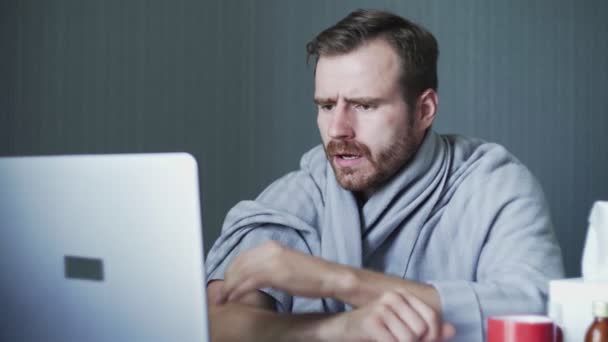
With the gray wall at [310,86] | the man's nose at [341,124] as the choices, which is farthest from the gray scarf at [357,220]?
the gray wall at [310,86]

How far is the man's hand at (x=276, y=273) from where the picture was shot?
45.4 inches

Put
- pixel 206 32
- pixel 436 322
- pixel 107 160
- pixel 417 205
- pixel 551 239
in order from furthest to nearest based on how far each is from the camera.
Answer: pixel 206 32 → pixel 417 205 → pixel 551 239 → pixel 436 322 → pixel 107 160

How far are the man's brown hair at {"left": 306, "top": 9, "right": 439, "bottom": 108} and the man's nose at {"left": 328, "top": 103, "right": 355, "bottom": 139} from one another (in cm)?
12

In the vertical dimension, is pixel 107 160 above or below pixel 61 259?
above

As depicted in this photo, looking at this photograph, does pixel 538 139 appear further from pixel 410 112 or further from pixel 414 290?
pixel 414 290

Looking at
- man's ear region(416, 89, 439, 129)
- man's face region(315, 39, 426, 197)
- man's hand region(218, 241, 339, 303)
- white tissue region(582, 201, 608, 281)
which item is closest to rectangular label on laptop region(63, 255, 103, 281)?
man's hand region(218, 241, 339, 303)

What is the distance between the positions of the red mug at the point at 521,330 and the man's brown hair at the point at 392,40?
80 centimetres

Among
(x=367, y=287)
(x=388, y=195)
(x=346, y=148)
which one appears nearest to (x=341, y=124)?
(x=346, y=148)

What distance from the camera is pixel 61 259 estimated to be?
0.86 meters

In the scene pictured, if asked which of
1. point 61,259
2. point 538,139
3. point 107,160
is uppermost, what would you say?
point 107,160

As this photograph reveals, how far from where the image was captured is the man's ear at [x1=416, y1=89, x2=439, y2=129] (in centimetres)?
170

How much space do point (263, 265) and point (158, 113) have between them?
1.36m

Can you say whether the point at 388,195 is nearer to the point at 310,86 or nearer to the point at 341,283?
the point at 341,283

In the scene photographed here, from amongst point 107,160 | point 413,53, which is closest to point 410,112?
point 413,53
